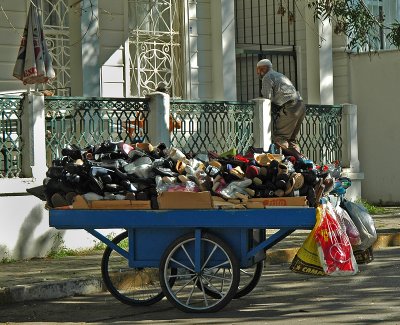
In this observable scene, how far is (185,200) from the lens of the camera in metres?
9.50

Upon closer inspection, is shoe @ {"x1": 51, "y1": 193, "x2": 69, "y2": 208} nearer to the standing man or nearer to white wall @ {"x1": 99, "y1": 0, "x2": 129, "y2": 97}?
white wall @ {"x1": 99, "y1": 0, "x2": 129, "y2": 97}

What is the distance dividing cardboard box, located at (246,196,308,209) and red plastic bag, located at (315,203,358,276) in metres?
0.22

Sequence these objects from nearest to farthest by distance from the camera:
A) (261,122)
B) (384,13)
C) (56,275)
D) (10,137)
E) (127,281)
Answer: (127,281) → (56,275) → (10,137) → (261,122) → (384,13)

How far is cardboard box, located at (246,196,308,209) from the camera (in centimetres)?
936

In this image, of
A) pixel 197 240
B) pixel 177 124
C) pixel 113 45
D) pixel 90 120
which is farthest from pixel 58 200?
pixel 113 45

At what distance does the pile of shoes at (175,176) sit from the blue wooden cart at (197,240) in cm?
18

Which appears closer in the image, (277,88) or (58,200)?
(58,200)

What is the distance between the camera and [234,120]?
16.4 metres

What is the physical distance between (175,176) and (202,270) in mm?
883

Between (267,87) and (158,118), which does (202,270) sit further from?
(267,87)

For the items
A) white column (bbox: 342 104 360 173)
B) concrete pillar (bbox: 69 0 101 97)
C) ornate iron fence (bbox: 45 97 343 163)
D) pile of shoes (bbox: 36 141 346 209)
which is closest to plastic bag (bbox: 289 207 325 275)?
pile of shoes (bbox: 36 141 346 209)

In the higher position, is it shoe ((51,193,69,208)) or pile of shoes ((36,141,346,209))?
pile of shoes ((36,141,346,209))

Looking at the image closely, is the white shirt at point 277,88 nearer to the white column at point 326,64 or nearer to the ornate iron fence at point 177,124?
the ornate iron fence at point 177,124

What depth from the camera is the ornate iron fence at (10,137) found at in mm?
13453
